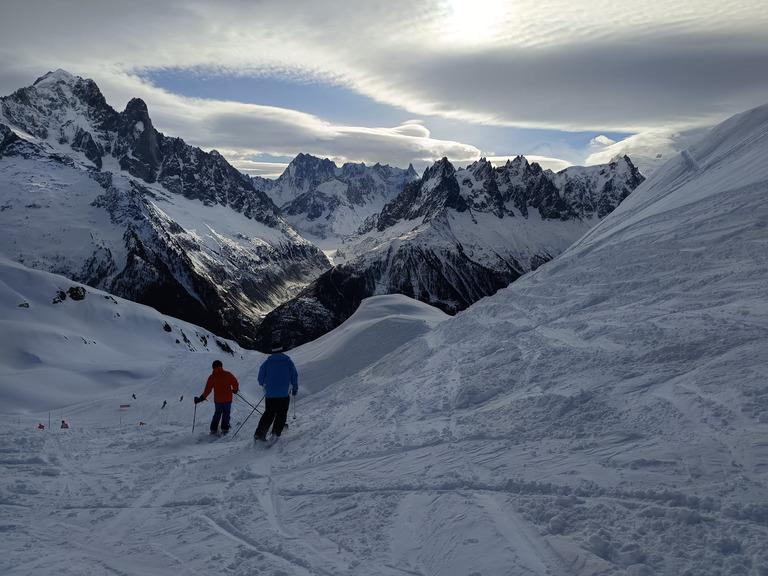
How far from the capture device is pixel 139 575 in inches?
233

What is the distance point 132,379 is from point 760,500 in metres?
25.2

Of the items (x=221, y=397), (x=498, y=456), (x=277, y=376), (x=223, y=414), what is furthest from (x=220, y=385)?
(x=498, y=456)

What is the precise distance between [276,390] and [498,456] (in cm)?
552

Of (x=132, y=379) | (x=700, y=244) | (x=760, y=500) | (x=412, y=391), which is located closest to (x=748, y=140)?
(x=700, y=244)

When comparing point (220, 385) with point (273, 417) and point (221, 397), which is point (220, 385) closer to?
point (221, 397)

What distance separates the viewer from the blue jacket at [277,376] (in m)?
12.0

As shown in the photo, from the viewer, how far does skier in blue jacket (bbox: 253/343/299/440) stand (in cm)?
1175

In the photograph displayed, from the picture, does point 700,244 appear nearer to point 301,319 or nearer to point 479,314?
point 479,314

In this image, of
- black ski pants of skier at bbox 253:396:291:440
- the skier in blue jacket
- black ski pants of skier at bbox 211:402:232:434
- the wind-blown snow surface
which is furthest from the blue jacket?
black ski pants of skier at bbox 211:402:232:434

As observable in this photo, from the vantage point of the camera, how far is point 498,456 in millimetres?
8352

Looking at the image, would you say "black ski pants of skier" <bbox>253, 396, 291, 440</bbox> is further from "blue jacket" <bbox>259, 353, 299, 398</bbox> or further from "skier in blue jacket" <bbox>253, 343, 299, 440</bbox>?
"blue jacket" <bbox>259, 353, 299, 398</bbox>

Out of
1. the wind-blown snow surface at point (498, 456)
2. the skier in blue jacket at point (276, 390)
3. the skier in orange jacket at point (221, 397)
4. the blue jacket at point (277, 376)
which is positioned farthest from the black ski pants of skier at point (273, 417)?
the skier in orange jacket at point (221, 397)

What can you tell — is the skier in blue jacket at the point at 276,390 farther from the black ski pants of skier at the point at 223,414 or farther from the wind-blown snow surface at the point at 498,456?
the black ski pants of skier at the point at 223,414

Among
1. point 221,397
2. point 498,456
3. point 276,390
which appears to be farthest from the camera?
point 221,397
